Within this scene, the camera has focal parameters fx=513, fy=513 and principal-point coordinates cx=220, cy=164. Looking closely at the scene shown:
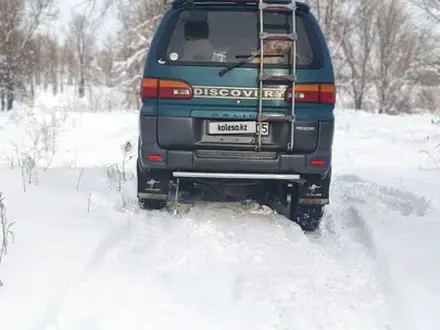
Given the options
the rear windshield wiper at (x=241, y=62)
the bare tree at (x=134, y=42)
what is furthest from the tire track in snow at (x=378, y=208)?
the bare tree at (x=134, y=42)

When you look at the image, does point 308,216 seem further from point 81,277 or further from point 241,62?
point 81,277

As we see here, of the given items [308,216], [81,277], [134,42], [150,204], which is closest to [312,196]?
[308,216]

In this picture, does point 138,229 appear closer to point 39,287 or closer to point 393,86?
point 39,287

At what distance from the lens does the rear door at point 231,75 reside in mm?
4324

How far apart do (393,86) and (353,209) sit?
3720 centimetres

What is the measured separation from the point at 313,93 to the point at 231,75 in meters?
0.71

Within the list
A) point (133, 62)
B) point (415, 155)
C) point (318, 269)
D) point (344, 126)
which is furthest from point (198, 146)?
point (133, 62)

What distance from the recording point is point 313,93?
433 cm

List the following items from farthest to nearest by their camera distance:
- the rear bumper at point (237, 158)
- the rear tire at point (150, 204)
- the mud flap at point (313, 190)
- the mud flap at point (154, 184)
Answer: the rear tire at point (150, 204), the mud flap at point (154, 184), the mud flap at point (313, 190), the rear bumper at point (237, 158)

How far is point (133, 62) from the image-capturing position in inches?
1112

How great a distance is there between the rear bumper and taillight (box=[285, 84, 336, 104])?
225 millimetres

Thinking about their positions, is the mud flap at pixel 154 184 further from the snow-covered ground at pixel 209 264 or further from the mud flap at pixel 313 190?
the mud flap at pixel 313 190

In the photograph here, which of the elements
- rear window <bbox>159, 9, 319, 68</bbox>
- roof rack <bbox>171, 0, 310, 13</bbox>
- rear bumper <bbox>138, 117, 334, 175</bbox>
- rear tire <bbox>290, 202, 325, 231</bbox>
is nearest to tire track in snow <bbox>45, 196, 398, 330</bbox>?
rear tire <bbox>290, 202, 325, 231</bbox>

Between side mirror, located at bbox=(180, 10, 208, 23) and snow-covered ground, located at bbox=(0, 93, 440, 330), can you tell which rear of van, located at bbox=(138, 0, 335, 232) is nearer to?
side mirror, located at bbox=(180, 10, 208, 23)
